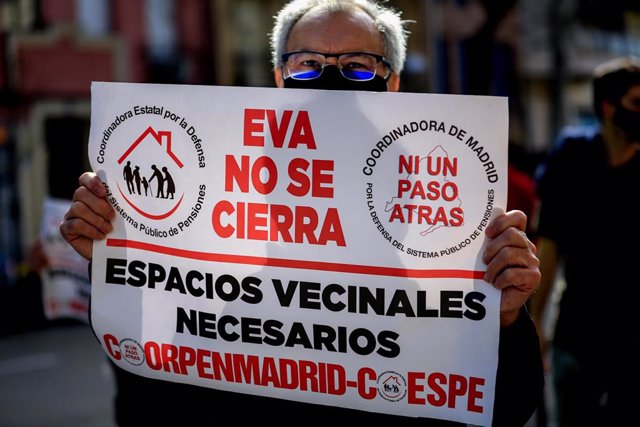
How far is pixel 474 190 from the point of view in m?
1.61

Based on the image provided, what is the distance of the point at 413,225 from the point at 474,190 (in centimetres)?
14

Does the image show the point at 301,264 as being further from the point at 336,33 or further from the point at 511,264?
the point at 336,33

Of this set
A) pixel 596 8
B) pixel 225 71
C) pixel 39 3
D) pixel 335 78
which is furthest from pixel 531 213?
pixel 596 8

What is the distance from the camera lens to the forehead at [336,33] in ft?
6.33

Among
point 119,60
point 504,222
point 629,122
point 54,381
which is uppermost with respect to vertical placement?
point 119,60

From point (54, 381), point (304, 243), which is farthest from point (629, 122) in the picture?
point (54, 381)

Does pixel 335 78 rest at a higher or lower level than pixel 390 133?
higher

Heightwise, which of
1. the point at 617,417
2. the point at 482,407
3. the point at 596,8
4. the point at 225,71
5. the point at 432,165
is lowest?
the point at 617,417

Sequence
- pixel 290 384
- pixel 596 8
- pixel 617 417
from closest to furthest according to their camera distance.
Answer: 1. pixel 290 384
2. pixel 617 417
3. pixel 596 8

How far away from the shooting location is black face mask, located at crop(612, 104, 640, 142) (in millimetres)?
3111

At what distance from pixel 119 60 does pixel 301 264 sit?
49.3ft

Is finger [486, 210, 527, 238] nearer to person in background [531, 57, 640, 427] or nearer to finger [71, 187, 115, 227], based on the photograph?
finger [71, 187, 115, 227]

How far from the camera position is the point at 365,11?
79.4 inches

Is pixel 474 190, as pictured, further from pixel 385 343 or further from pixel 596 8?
pixel 596 8
